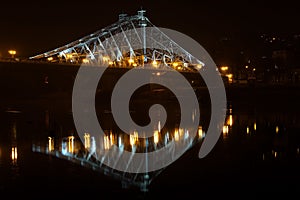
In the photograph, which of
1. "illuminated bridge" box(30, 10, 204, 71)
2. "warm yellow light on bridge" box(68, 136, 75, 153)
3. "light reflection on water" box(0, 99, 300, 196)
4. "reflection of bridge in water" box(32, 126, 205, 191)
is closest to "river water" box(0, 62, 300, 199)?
"light reflection on water" box(0, 99, 300, 196)

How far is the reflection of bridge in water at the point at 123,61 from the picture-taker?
10555 mm

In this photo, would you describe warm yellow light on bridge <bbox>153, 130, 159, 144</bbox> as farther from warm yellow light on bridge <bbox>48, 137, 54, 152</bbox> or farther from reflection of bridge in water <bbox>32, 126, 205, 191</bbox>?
warm yellow light on bridge <bbox>48, 137, 54, 152</bbox>

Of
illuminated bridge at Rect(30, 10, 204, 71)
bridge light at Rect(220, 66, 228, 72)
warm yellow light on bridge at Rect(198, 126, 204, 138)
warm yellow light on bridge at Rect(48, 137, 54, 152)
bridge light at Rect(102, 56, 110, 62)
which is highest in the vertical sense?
illuminated bridge at Rect(30, 10, 204, 71)

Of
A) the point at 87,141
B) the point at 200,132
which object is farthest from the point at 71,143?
the point at 200,132

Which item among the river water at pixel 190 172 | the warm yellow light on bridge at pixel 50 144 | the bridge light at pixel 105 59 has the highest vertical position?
the bridge light at pixel 105 59

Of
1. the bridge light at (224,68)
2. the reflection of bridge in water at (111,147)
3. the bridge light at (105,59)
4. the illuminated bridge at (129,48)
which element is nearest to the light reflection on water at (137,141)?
the reflection of bridge in water at (111,147)

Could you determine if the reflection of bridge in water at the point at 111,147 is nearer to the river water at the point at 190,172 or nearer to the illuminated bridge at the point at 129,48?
the river water at the point at 190,172

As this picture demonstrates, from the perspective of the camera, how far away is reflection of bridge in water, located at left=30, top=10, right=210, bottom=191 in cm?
1055

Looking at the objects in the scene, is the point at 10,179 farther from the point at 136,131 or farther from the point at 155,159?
the point at 136,131

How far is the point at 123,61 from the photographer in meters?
47.0

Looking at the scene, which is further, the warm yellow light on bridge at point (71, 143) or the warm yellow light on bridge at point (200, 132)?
the warm yellow light on bridge at point (200, 132)

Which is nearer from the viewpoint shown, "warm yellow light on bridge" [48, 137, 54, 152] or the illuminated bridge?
"warm yellow light on bridge" [48, 137, 54, 152]

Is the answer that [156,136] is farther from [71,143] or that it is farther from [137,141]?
[71,143]

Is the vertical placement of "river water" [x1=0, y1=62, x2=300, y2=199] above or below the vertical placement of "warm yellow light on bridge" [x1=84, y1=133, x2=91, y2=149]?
below
